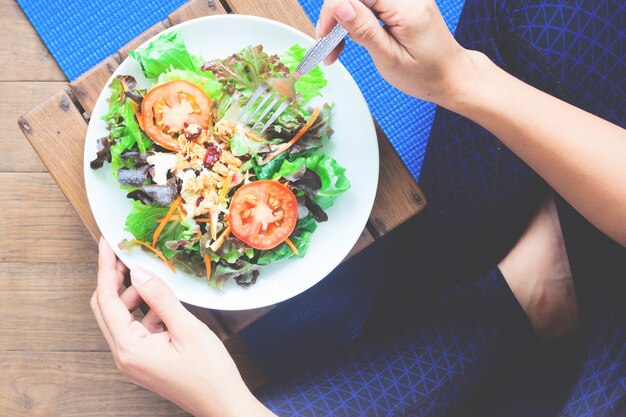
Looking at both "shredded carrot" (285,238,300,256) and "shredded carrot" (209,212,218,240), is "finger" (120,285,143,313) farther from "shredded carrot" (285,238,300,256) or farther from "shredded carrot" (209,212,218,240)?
"shredded carrot" (285,238,300,256)

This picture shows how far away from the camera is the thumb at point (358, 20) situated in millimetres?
852

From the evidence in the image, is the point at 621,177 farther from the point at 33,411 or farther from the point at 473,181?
the point at 33,411

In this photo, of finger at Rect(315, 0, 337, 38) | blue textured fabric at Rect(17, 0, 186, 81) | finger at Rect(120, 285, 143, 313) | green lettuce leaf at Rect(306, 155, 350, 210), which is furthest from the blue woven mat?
finger at Rect(120, 285, 143, 313)

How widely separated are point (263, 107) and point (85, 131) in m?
0.35

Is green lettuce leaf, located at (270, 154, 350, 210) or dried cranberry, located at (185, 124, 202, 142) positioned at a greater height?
green lettuce leaf, located at (270, 154, 350, 210)

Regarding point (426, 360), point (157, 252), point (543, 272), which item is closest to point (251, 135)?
point (157, 252)

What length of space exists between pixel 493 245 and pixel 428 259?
15 cm

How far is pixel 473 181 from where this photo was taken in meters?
1.27

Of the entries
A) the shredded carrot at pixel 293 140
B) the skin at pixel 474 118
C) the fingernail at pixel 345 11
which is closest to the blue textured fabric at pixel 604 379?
the skin at pixel 474 118

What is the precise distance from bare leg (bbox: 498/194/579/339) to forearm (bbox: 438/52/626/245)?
0.34 meters

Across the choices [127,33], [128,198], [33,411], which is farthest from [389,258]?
[33,411]

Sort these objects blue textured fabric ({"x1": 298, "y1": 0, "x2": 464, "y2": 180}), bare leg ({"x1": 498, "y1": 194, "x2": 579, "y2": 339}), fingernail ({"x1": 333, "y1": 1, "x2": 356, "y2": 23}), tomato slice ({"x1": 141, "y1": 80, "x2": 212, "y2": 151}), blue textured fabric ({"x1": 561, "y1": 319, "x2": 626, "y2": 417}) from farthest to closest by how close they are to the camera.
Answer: blue textured fabric ({"x1": 298, "y1": 0, "x2": 464, "y2": 180}) < bare leg ({"x1": 498, "y1": 194, "x2": 579, "y2": 339}) < blue textured fabric ({"x1": 561, "y1": 319, "x2": 626, "y2": 417}) < tomato slice ({"x1": 141, "y1": 80, "x2": 212, "y2": 151}) < fingernail ({"x1": 333, "y1": 1, "x2": 356, "y2": 23})

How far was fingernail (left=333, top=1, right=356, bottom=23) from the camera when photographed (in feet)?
2.79

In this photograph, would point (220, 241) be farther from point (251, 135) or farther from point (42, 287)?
point (42, 287)
